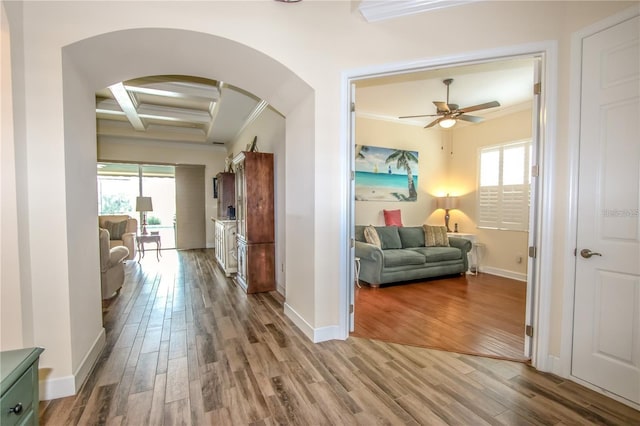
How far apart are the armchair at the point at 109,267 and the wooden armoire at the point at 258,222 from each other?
168 centimetres

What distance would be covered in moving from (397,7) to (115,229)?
6590mm

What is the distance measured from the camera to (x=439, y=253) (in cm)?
484

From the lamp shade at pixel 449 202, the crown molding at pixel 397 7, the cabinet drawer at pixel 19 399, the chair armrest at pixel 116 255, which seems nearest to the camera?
the cabinet drawer at pixel 19 399

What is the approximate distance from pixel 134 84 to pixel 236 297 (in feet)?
11.3

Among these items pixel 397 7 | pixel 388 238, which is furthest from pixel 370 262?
pixel 397 7

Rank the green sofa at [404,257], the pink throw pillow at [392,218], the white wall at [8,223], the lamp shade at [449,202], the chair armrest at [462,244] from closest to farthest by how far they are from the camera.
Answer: the white wall at [8,223] → the green sofa at [404,257] → the chair armrest at [462,244] → the pink throw pillow at [392,218] → the lamp shade at [449,202]

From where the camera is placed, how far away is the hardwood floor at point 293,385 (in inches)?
67.2

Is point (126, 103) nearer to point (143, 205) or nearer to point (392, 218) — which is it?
point (143, 205)

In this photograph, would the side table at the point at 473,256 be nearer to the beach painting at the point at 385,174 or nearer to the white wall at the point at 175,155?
the beach painting at the point at 385,174

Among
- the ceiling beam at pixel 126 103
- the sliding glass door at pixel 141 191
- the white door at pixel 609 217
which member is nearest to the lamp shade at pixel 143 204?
the sliding glass door at pixel 141 191

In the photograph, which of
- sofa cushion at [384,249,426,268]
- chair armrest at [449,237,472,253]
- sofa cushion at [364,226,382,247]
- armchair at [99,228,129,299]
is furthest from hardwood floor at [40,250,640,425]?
chair armrest at [449,237,472,253]

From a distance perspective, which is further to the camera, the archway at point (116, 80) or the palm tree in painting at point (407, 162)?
the palm tree in painting at point (407, 162)

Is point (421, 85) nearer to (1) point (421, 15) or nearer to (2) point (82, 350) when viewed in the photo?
(1) point (421, 15)

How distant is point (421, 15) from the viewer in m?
2.42
